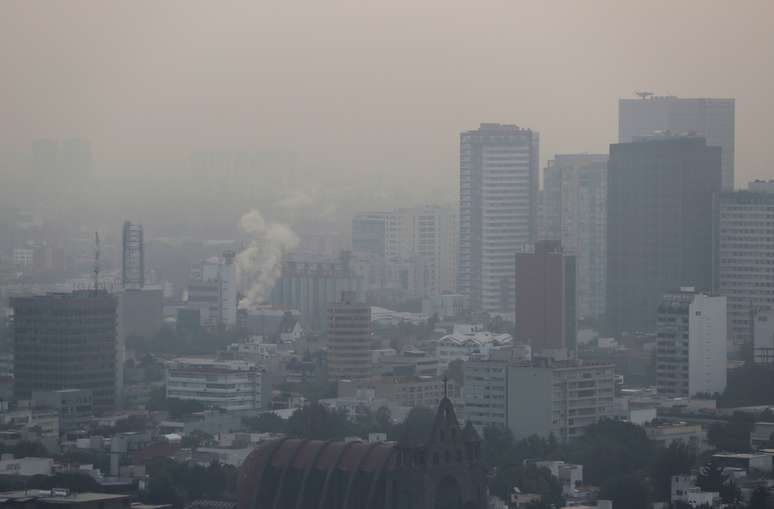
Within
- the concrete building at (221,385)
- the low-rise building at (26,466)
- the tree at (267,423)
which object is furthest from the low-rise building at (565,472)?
the concrete building at (221,385)

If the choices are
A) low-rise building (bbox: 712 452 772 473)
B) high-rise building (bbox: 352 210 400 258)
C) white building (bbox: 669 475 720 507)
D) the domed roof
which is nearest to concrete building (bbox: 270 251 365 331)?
high-rise building (bbox: 352 210 400 258)

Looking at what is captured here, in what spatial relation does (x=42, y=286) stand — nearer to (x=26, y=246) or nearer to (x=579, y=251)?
(x=26, y=246)

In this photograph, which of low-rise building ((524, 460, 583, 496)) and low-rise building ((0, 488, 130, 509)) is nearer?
low-rise building ((0, 488, 130, 509))

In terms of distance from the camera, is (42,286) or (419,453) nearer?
(419,453)

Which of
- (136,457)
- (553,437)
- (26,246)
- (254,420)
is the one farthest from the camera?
(26,246)

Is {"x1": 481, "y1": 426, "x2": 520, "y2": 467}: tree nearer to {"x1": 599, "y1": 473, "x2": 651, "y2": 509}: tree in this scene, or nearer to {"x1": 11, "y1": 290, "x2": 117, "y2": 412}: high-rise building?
{"x1": 599, "y1": 473, "x2": 651, "y2": 509}: tree

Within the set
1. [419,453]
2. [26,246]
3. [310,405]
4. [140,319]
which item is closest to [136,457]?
[310,405]
